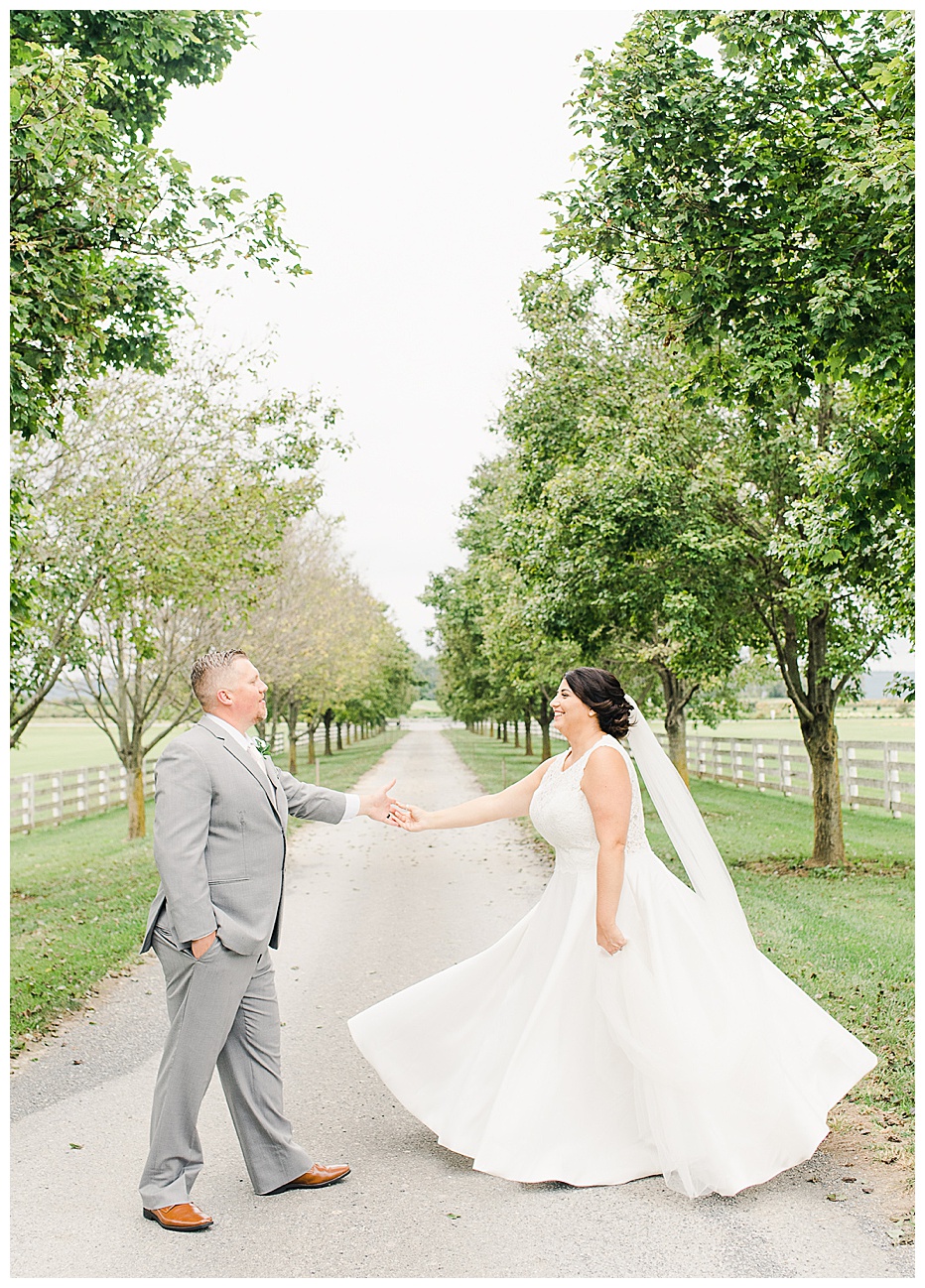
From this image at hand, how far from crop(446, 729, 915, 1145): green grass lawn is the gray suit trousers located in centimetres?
306

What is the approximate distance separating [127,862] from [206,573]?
15.1 ft

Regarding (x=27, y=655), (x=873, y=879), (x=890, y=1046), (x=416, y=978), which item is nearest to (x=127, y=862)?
(x=27, y=655)

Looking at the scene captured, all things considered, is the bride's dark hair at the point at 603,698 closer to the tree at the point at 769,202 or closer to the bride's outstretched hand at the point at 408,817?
the bride's outstretched hand at the point at 408,817

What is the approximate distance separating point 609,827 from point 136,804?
54.7ft

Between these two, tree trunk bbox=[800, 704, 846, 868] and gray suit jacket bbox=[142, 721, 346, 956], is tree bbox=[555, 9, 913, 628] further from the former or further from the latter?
tree trunk bbox=[800, 704, 846, 868]

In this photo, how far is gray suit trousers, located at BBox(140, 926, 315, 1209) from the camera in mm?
4488

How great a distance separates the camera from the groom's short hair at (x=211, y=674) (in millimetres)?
4742

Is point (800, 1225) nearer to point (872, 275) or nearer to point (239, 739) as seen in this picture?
point (239, 739)

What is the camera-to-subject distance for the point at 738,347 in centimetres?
719

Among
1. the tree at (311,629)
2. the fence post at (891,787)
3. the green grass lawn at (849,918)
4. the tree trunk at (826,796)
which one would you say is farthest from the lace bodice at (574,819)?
the fence post at (891,787)

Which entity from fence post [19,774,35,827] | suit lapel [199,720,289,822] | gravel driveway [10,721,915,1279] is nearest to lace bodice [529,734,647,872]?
suit lapel [199,720,289,822]

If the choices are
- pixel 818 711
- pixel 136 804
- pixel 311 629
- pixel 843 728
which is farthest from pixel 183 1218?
pixel 843 728

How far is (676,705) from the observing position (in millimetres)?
23234

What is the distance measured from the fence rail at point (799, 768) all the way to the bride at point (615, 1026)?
14.9 metres
